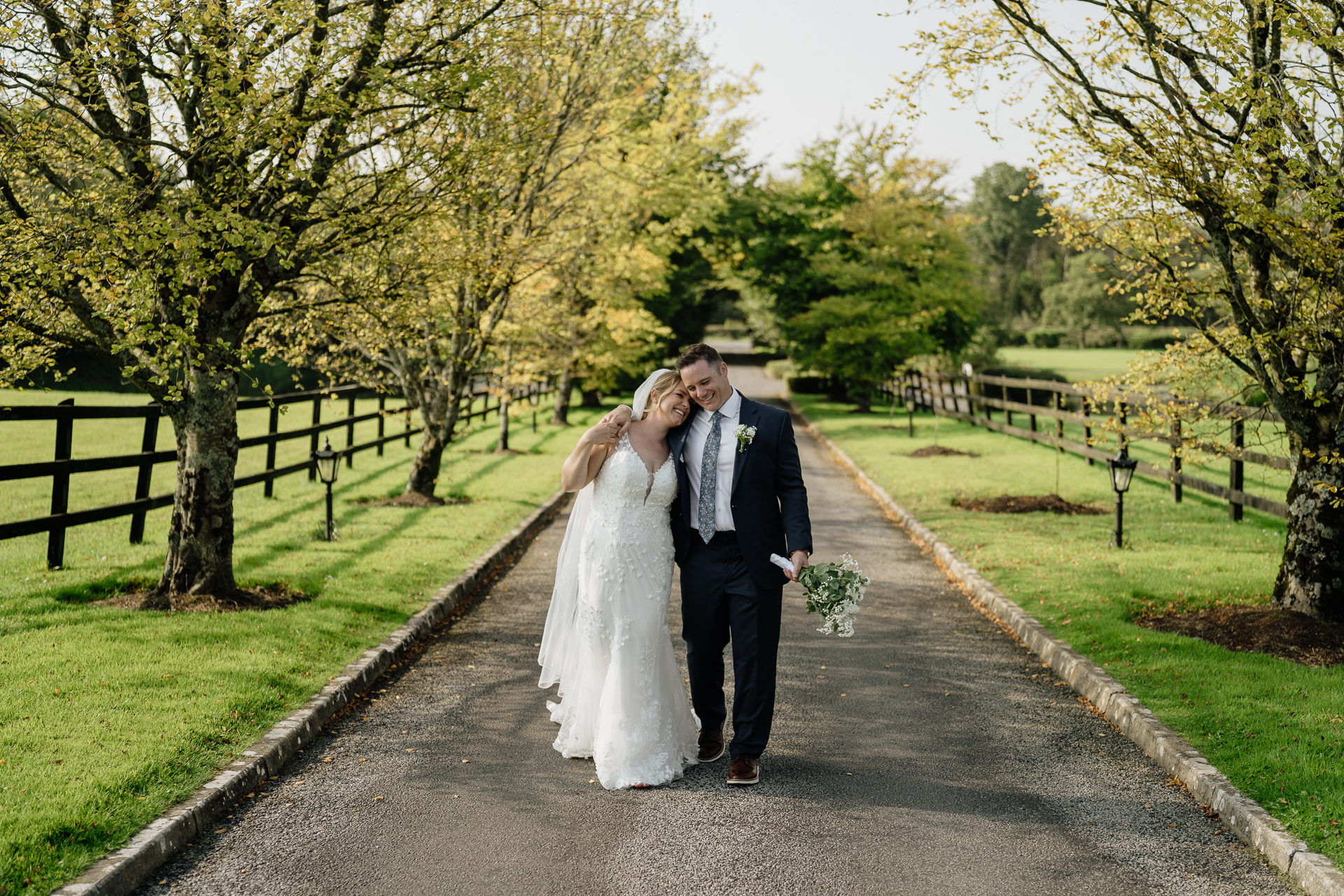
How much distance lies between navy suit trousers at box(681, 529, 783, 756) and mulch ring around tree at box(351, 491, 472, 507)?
9.81m

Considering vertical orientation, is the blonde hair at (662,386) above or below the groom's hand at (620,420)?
above

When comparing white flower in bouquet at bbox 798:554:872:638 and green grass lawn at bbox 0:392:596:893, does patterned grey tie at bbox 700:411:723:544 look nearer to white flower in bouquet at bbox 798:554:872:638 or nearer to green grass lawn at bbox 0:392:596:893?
white flower in bouquet at bbox 798:554:872:638

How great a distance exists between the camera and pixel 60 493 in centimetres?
937

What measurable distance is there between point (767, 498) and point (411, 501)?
1036cm

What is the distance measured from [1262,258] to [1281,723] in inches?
144

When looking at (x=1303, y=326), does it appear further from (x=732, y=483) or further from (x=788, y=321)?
(x=788, y=321)

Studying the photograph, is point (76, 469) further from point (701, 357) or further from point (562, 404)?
point (562, 404)

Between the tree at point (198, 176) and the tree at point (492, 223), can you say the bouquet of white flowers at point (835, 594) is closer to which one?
the tree at point (198, 176)

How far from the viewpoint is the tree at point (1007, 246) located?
8531 centimetres

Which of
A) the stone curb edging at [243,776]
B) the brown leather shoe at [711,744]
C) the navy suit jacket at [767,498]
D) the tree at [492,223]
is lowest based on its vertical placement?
the stone curb edging at [243,776]

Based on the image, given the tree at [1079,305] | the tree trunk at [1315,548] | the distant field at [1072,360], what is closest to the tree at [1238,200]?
the tree trunk at [1315,548]

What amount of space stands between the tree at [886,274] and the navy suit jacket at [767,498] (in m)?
27.0

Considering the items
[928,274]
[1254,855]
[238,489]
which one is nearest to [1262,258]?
[1254,855]

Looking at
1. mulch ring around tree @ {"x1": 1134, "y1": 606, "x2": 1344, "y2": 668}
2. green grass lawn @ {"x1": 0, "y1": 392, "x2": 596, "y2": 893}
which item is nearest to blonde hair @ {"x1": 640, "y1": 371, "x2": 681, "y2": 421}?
green grass lawn @ {"x1": 0, "y1": 392, "x2": 596, "y2": 893}
